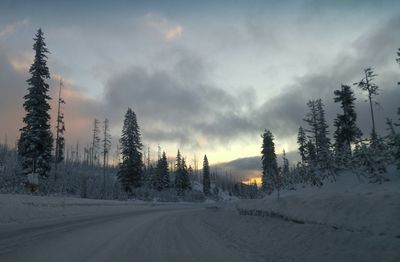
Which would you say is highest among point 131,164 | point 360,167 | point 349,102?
point 349,102

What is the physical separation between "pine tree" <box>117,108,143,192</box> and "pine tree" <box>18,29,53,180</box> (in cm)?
2800

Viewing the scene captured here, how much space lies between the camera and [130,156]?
206 ft

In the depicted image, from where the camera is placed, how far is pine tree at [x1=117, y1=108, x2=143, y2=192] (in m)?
61.8

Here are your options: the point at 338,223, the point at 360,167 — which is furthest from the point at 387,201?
the point at 360,167

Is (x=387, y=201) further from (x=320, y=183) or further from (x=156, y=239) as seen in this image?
(x=320, y=183)

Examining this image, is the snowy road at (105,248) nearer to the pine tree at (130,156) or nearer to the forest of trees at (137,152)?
the forest of trees at (137,152)

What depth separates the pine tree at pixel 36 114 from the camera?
3319cm

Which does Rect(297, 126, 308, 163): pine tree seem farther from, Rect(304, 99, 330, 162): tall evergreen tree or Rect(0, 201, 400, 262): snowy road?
Rect(0, 201, 400, 262): snowy road

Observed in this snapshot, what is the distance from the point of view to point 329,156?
33.5 meters

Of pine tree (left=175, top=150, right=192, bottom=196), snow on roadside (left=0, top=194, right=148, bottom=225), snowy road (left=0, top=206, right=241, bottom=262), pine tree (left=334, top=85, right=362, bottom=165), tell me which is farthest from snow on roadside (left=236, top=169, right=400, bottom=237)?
pine tree (left=175, top=150, right=192, bottom=196)

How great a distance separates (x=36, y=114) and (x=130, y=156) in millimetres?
30190

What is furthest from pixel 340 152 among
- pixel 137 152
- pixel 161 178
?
pixel 161 178

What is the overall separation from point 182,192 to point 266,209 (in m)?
78.4

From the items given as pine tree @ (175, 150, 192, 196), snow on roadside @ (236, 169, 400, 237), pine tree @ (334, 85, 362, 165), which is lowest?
snow on roadside @ (236, 169, 400, 237)
